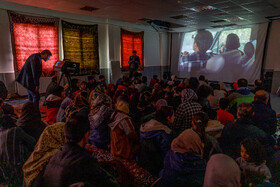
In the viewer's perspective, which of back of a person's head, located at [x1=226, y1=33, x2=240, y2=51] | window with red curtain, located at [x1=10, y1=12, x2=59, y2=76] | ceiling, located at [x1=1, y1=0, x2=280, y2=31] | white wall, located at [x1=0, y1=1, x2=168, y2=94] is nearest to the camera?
ceiling, located at [x1=1, y1=0, x2=280, y2=31]

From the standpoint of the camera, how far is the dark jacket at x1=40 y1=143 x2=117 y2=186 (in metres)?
1.08

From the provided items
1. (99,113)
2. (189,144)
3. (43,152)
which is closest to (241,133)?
(189,144)

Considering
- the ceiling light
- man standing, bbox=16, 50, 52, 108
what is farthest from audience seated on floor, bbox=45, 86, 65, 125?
the ceiling light

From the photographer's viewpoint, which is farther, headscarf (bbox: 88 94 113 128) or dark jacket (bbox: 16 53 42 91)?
dark jacket (bbox: 16 53 42 91)

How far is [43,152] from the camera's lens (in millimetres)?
1391

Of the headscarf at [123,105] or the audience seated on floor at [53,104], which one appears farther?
the audience seated on floor at [53,104]

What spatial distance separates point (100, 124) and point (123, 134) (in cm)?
41

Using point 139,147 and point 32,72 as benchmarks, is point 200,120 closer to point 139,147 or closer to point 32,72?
point 139,147

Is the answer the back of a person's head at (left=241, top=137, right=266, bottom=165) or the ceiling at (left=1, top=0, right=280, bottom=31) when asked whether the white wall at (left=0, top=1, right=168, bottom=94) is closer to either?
the ceiling at (left=1, top=0, right=280, bottom=31)

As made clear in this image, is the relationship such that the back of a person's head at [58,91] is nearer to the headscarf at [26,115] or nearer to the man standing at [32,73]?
the headscarf at [26,115]

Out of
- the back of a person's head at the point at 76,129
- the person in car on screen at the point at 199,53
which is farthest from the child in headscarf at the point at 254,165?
the person in car on screen at the point at 199,53

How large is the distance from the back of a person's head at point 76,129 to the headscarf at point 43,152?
0.34 m

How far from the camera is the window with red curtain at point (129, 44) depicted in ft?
26.9

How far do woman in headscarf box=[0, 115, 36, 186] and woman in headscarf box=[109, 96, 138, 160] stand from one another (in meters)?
0.81
